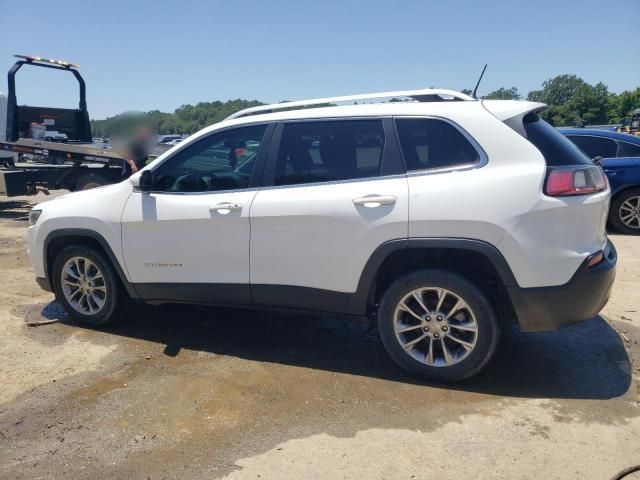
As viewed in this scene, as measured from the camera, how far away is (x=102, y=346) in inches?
173

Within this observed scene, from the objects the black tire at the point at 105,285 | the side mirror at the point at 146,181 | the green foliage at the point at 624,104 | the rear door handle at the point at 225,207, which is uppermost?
the green foliage at the point at 624,104

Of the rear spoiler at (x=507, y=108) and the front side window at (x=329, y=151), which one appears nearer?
the rear spoiler at (x=507, y=108)

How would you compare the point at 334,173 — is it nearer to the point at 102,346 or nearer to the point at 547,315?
the point at 547,315

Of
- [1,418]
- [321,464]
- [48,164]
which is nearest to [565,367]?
[321,464]

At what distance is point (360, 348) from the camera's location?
14.1 feet

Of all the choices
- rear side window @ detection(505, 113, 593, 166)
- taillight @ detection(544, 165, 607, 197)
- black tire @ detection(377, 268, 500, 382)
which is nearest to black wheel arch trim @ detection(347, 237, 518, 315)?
black tire @ detection(377, 268, 500, 382)

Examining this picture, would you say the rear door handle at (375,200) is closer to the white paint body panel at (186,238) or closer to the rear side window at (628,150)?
the white paint body panel at (186,238)

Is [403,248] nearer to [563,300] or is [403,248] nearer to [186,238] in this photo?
[563,300]

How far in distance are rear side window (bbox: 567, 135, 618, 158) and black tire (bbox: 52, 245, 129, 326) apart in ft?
24.3

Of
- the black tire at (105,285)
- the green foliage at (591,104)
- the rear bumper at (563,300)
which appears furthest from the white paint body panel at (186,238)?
the green foliage at (591,104)

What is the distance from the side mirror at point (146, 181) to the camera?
4223 millimetres

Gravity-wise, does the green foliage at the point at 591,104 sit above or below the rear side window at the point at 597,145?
above

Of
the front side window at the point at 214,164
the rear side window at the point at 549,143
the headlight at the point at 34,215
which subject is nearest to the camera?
the rear side window at the point at 549,143

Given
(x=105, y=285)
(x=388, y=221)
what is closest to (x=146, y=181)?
(x=105, y=285)
